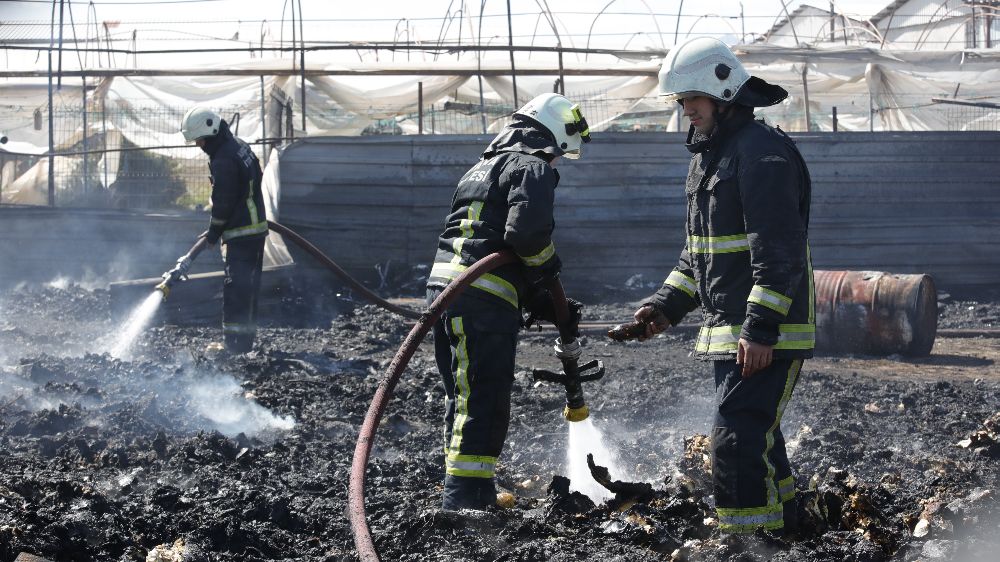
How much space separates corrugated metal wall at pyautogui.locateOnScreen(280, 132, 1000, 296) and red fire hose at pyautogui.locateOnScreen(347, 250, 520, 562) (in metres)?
8.83

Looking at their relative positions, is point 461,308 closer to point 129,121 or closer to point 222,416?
point 222,416

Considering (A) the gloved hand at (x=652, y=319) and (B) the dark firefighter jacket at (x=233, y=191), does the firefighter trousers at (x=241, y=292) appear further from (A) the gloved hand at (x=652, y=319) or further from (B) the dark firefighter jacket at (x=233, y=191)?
(A) the gloved hand at (x=652, y=319)

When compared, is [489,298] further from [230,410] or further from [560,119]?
[230,410]

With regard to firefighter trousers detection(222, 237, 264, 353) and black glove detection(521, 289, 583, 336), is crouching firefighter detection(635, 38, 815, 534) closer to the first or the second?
black glove detection(521, 289, 583, 336)

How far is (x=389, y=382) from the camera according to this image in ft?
13.3

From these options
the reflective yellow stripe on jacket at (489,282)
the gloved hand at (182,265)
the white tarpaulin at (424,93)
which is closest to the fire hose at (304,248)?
the gloved hand at (182,265)

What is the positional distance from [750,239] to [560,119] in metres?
1.42

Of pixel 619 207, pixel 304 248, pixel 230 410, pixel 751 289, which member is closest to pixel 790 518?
pixel 751 289

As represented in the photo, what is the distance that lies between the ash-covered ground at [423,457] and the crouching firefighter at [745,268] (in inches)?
9.7

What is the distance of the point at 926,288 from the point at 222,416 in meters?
6.15

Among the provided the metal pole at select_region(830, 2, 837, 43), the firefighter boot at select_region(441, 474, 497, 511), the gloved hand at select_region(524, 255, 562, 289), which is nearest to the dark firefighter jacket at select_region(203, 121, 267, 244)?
the gloved hand at select_region(524, 255, 562, 289)

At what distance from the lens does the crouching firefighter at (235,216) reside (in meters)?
8.64

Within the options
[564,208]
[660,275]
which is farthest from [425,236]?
[660,275]

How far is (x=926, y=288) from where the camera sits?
29.4 ft
